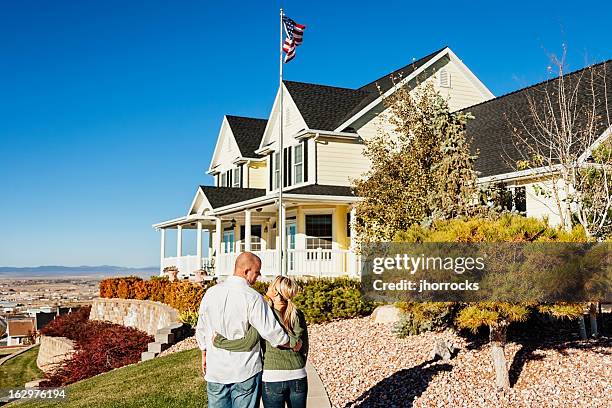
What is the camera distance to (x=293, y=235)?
79.7 ft

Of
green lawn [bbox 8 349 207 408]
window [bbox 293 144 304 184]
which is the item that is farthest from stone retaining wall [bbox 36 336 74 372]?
window [bbox 293 144 304 184]

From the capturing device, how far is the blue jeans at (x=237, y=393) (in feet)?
17.9

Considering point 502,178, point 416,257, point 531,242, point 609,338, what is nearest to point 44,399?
point 416,257

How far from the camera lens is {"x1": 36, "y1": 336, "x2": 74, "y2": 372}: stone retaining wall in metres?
22.3

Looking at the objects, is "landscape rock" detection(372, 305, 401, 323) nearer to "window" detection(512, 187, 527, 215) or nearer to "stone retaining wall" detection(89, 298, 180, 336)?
"window" detection(512, 187, 527, 215)

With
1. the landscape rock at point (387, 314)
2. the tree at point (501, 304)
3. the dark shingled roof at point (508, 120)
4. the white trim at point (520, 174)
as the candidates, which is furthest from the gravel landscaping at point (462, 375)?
the dark shingled roof at point (508, 120)

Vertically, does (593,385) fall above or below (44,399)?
above

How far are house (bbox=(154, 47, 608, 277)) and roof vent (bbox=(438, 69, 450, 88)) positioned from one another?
4 cm

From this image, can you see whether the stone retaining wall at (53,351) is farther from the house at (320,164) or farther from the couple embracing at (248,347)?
the couple embracing at (248,347)

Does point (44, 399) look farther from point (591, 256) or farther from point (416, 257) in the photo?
point (591, 256)

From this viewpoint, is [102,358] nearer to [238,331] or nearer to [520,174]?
[520,174]

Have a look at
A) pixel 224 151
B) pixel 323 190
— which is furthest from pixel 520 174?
pixel 224 151

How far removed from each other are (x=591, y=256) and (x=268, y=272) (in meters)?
14.1

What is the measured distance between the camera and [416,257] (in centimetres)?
866
